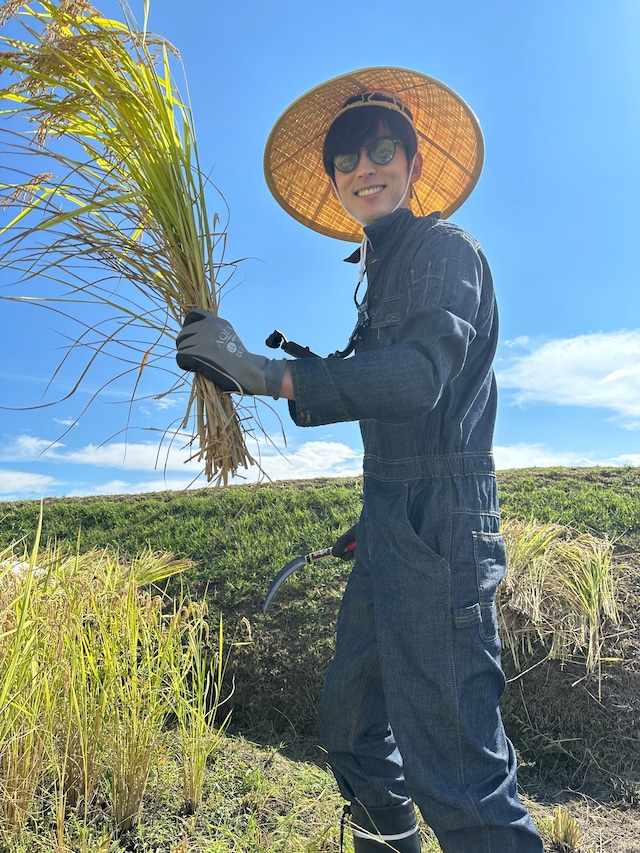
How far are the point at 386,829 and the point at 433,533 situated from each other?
92 cm

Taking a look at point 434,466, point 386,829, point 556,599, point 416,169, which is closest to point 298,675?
point 556,599

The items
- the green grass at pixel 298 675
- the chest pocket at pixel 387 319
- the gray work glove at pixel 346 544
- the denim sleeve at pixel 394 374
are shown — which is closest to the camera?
the denim sleeve at pixel 394 374

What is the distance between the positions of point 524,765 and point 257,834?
158 centimetres

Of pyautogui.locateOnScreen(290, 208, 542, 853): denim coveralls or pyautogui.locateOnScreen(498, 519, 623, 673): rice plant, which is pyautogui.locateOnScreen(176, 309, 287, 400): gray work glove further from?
pyautogui.locateOnScreen(498, 519, 623, 673): rice plant

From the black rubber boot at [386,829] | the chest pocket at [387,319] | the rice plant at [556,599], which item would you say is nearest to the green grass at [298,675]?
the rice plant at [556,599]

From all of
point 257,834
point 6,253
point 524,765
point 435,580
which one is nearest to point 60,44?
point 6,253

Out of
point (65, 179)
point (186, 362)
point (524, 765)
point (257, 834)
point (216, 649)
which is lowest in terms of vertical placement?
point (524, 765)

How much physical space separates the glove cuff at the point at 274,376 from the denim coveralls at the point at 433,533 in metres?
0.03

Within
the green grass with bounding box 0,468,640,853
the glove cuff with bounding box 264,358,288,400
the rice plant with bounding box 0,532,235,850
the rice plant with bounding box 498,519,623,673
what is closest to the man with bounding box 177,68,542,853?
the glove cuff with bounding box 264,358,288,400

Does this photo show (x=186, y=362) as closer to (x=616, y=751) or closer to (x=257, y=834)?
(x=257, y=834)

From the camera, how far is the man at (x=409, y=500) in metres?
1.24

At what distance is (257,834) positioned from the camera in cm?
201

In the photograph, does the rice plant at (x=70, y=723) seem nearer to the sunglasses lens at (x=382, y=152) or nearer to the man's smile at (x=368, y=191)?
the man's smile at (x=368, y=191)

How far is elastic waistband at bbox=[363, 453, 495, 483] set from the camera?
1477 millimetres
